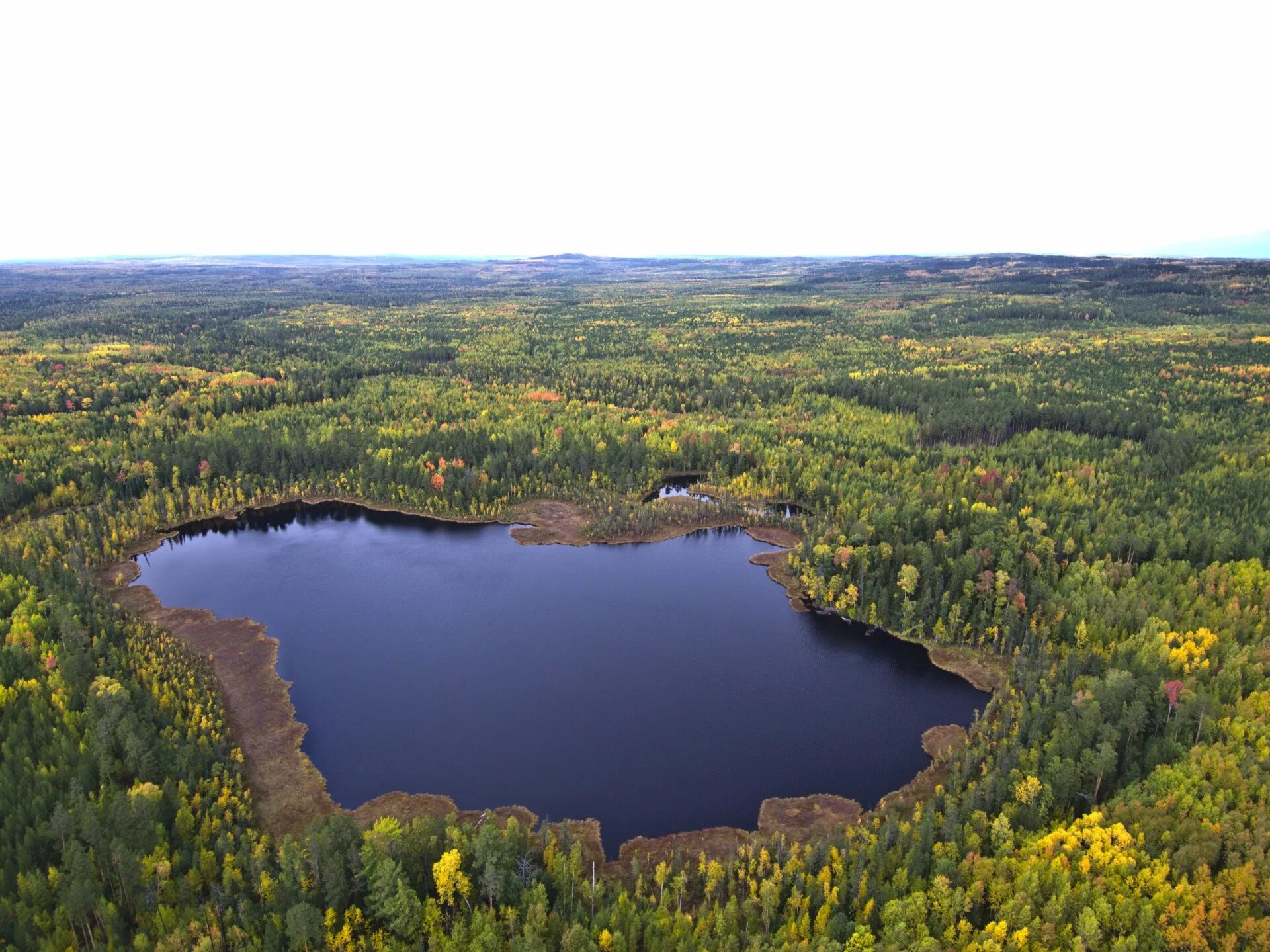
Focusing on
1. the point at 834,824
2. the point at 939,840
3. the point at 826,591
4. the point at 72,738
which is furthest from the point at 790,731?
the point at 72,738

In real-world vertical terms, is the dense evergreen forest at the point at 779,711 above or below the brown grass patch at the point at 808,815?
above

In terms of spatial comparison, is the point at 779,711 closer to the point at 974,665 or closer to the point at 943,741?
the point at 943,741

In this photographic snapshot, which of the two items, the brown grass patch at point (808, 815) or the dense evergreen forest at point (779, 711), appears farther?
the brown grass patch at point (808, 815)

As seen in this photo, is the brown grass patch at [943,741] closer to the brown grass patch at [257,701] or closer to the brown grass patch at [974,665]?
the brown grass patch at [974,665]

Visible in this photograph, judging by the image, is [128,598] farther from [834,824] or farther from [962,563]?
[962,563]

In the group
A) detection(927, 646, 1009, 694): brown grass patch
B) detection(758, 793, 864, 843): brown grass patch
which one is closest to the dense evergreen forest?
detection(927, 646, 1009, 694): brown grass patch

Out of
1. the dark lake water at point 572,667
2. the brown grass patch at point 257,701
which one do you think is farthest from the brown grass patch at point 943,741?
the brown grass patch at point 257,701

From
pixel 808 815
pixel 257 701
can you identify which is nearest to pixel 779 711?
pixel 808 815

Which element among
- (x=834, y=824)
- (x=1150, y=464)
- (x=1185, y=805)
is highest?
(x=1150, y=464)
